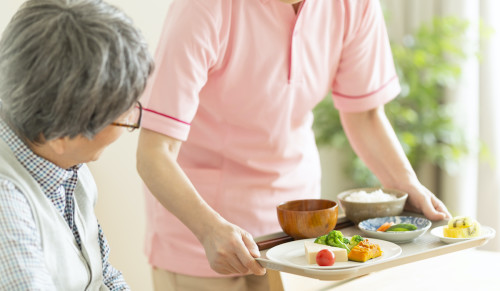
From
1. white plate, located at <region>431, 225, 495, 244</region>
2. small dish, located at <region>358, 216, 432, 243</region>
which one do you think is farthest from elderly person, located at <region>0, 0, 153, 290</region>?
white plate, located at <region>431, 225, 495, 244</region>

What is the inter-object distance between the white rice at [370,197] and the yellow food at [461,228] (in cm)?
20

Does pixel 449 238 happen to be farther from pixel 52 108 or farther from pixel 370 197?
pixel 52 108

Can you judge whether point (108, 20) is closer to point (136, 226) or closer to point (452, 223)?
point (452, 223)

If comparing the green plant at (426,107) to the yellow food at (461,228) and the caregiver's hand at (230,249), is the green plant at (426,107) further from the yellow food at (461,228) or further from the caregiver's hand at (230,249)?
the caregiver's hand at (230,249)

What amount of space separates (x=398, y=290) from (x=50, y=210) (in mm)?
886

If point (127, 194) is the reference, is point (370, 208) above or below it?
above

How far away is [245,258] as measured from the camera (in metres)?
1.42

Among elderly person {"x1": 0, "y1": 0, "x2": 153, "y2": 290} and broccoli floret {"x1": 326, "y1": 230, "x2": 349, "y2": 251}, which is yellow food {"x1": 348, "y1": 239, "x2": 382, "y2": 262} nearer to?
broccoli floret {"x1": 326, "y1": 230, "x2": 349, "y2": 251}

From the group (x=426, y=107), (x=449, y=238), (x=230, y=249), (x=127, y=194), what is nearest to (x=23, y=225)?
(x=230, y=249)

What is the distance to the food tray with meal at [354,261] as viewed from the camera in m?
1.33

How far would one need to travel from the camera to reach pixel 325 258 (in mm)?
1358

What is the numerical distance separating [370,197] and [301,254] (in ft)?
1.20

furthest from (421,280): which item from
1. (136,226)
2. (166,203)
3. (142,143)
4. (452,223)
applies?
(136,226)

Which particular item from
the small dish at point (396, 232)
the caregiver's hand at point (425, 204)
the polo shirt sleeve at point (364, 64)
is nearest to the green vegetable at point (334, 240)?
the small dish at point (396, 232)
